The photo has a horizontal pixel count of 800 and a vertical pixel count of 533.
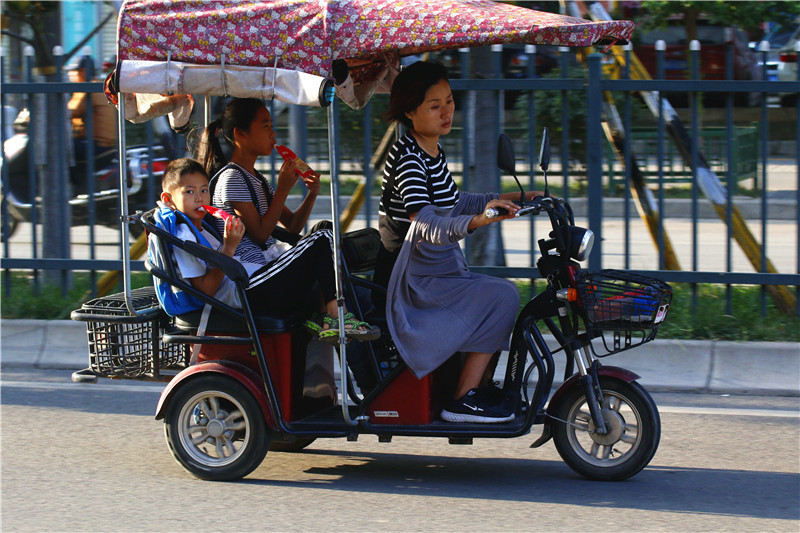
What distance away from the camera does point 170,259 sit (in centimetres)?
467

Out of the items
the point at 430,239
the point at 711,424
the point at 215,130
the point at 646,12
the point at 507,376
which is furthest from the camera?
the point at 646,12

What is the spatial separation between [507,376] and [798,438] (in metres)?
1.75

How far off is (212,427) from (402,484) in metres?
0.93

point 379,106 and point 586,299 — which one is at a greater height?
point 379,106

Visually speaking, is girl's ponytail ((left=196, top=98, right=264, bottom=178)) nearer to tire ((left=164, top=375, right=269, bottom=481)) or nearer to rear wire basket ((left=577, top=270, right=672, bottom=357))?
tire ((left=164, top=375, right=269, bottom=481))

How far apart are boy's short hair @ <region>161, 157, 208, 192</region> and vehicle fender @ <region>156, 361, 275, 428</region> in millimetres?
845

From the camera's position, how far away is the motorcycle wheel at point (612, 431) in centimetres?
449

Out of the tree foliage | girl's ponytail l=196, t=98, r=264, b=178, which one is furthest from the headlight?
the tree foliage

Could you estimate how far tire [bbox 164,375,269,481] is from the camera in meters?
4.68

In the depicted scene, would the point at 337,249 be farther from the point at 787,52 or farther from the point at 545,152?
the point at 787,52

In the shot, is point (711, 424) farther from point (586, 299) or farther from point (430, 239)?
point (430, 239)

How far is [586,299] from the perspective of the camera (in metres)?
4.45

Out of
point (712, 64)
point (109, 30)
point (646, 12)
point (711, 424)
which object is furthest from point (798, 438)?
point (109, 30)

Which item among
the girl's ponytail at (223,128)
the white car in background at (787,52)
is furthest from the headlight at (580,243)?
the white car in background at (787,52)
